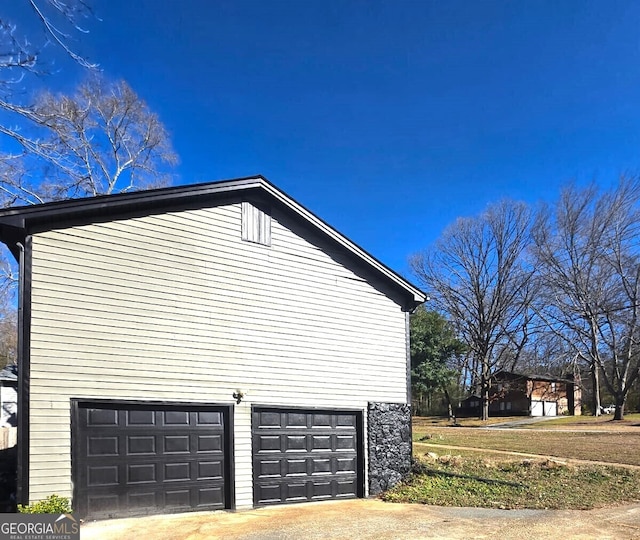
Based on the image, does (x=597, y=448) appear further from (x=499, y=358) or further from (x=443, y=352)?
(x=499, y=358)

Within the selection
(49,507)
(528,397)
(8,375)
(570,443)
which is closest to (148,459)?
(49,507)

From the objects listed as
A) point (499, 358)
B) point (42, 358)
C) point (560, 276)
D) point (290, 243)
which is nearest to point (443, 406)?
A: point (499, 358)

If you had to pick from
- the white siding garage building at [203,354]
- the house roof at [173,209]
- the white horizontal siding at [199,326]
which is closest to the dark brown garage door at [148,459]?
the white siding garage building at [203,354]

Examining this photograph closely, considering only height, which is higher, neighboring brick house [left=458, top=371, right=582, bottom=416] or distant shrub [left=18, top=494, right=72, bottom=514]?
distant shrub [left=18, top=494, right=72, bottom=514]

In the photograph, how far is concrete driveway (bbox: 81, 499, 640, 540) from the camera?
28.6 feet

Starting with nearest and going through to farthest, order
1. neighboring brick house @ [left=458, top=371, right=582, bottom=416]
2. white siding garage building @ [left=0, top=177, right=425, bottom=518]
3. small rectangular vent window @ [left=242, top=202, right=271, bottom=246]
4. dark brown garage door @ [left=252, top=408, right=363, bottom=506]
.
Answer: white siding garage building @ [left=0, top=177, right=425, bottom=518], dark brown garage door @ [left=252, top=408, right=363, bottom=506], small rectangular vent window @ [left=242, top=202, right=271, bottom=246], neighboring brick house @ [left=458, top=371, right=582, bottom=416]

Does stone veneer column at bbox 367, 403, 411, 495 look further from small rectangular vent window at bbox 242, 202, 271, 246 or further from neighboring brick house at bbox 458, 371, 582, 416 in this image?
neighboring brick house at bbox 458, 371, 582, 416

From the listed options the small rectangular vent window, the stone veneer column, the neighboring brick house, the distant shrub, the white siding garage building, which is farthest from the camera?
the neighboring brick house

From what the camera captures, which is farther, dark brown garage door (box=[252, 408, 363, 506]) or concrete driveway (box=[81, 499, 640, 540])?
dark brown garage door (box=[252, 408, 363, 506])

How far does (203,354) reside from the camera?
11.0 metres

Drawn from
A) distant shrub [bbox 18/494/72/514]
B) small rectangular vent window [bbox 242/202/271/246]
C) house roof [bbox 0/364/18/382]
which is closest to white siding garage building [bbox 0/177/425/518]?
small rectangular vent window [bbox 242/202/271/246]

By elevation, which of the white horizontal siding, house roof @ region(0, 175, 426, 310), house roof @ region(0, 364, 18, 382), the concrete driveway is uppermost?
house roof @ region(0, 175, 426, 310)

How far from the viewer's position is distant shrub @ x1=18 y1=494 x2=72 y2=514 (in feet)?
27.1

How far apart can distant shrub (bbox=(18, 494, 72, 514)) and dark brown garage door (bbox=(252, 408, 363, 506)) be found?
3796 millimetres
